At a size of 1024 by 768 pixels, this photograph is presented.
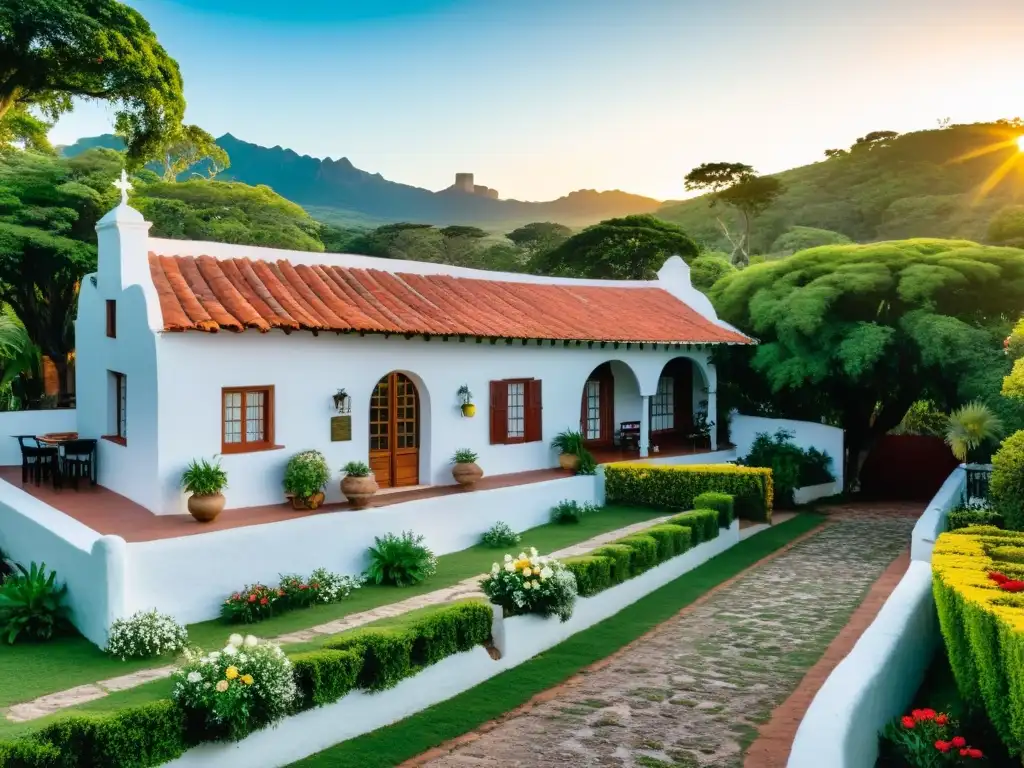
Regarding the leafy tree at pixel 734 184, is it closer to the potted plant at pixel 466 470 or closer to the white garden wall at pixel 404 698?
the potted plant at pixel 466 470

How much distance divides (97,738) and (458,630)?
14.5 ft

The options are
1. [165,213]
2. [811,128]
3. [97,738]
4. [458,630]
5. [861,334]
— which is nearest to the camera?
[97,738]

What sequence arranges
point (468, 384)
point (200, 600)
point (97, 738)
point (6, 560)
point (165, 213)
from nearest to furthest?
point (97, 738) → point (200, 600) → point (6, 560) → point (468, 384) → point (165, 213)

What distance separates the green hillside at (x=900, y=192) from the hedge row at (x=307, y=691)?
58991mm

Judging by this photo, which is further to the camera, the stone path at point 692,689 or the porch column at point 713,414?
the porch column at point 713,414

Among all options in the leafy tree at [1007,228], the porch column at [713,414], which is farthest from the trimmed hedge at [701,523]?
the leafy tree at [1007,228]

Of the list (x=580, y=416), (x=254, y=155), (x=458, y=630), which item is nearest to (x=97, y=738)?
(x=458, y=630)

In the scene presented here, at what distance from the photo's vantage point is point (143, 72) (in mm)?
27766

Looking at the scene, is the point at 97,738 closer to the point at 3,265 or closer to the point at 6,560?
the point at 6,560

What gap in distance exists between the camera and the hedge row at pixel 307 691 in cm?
703

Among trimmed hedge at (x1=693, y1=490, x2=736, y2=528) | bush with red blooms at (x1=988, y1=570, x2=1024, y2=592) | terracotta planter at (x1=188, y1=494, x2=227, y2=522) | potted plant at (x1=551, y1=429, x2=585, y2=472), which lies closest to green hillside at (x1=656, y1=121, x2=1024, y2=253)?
potted plant at (x1=551, y1=429, x2=585, y2=472)

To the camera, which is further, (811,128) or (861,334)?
(811,128)

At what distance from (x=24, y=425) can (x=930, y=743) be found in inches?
748

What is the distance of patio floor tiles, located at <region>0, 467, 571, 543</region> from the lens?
539 inches
